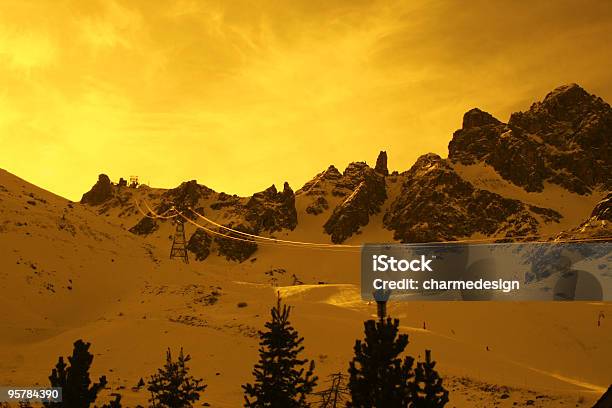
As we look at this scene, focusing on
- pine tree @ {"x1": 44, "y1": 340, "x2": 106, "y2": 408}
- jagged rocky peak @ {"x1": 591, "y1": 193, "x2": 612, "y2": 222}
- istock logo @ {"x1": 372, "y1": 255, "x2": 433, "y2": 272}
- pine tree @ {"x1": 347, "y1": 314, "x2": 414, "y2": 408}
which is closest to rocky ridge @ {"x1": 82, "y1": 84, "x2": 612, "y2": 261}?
istock logo @ {"x1": 372, "y1": 255, "x2": 433, "y2": 272}

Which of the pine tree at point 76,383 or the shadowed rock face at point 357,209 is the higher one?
the shadowed rock face at point 357,209

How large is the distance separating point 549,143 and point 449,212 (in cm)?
5531

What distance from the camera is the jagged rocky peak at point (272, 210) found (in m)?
165

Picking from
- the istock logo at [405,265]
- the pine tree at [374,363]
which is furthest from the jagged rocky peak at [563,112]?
the pine tree at [374,363]

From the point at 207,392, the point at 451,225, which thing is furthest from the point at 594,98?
the point at 207,392

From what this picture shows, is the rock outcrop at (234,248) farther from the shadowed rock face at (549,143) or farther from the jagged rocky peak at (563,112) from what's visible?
→ the jagged rocky peak at (563,112)

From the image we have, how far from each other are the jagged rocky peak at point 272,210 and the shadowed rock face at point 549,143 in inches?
2044

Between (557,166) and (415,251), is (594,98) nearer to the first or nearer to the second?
(557,166)

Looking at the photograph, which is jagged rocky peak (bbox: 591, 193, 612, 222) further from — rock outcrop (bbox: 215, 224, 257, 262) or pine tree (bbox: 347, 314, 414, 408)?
rock outcrop (bbox: 215, 224, 257, 262)

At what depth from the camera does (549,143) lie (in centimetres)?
18262

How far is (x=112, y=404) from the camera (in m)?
15.9

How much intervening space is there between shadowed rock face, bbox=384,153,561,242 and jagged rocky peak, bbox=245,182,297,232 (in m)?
26.9
